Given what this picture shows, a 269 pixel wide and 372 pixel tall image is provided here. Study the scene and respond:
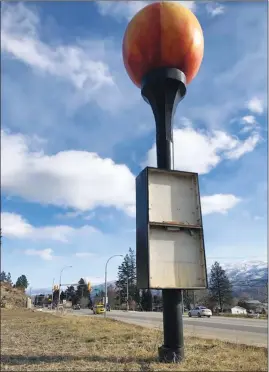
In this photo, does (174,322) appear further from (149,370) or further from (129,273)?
(129,273)

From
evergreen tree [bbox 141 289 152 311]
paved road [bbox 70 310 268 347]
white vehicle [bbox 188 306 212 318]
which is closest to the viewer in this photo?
paved road [bbox 70 310 268 347]

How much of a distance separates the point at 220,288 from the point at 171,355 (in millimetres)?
79743

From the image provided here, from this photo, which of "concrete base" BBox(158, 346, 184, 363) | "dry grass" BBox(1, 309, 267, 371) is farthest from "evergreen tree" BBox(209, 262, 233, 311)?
"concrete base" BBox(158, 346, 184, 363)

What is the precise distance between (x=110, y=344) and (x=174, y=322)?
9.22ft

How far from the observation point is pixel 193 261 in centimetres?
755

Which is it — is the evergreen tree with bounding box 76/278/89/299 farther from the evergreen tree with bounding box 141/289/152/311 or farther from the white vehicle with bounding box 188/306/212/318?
the white vehicle with bounding box 188/306/212/318

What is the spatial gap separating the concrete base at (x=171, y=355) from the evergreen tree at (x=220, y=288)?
256ft

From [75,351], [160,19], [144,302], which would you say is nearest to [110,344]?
[75,351]

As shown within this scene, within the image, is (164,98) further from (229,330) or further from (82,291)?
(82,291)

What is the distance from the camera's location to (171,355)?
281 inches

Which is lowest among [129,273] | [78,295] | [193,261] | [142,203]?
[78,295]

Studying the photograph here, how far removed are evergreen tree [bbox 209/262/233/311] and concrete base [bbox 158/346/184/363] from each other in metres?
77.9

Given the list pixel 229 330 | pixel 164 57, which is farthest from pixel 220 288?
pixel 164 57

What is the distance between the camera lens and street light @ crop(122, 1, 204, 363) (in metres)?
8.04
